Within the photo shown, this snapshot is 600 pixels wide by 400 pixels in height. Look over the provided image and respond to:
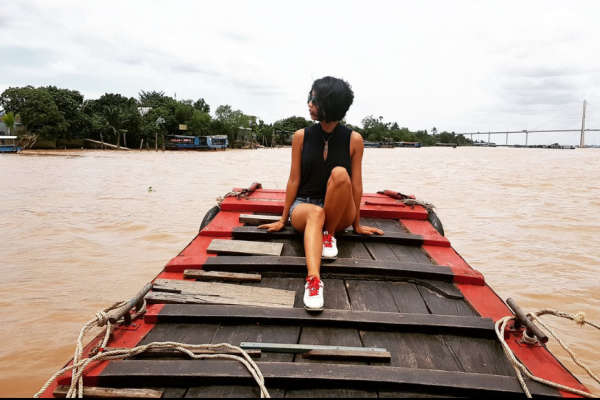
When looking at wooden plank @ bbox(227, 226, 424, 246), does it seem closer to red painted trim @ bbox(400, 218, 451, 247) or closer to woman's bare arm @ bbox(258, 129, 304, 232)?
red painted trim @ bbox(400, 218, 451, 247)

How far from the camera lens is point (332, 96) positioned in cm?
246

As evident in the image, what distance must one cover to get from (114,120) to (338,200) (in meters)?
37.8

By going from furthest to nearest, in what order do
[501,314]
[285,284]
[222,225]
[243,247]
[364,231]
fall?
1. [222,225]
2. [364,231]
3. [243,247]
4. [285,284]
5. [501,314]

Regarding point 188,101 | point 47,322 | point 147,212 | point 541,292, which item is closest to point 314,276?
point 47,322

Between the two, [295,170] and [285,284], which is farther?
[295,170]

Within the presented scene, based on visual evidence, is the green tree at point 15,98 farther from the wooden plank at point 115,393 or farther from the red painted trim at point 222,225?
the wooden plank at point 115,393

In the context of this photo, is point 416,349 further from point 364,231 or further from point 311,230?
point 364,231

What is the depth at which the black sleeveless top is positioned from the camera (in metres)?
2.73

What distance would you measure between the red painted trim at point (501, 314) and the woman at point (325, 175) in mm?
600

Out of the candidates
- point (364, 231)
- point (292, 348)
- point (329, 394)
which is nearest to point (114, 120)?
point (364, 231)

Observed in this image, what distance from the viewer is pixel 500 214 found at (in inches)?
301

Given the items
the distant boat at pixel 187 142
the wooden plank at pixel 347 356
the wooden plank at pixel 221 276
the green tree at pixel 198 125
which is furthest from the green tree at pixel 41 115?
the wooden plank at pixel 347 356

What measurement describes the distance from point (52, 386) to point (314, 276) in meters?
1.28

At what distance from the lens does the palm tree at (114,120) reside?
3462 centimetres
